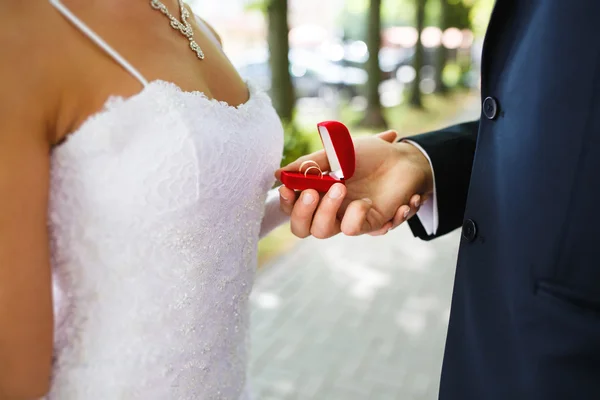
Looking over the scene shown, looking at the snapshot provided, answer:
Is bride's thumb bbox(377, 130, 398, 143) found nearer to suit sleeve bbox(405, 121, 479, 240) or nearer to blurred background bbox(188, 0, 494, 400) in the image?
suit sleeve bbox(405, 121, 479, 240)

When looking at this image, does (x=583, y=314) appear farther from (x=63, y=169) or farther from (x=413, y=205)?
(x=63, y=169)

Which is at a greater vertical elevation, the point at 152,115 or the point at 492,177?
the point at 152,115

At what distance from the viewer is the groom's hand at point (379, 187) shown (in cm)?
146

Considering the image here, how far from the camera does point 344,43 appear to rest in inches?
707

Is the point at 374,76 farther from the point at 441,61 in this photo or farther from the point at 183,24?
the point at 183,24

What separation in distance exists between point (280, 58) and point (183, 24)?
201 inches

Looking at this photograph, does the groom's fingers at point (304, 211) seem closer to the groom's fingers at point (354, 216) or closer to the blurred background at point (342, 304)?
the groom's fingers at point (354, 216)

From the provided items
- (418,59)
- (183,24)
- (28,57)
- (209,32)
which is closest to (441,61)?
(418,59)

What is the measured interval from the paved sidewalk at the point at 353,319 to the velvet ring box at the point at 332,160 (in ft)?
6.97

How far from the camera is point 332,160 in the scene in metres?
1.41

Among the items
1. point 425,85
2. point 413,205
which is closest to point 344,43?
point 425,85

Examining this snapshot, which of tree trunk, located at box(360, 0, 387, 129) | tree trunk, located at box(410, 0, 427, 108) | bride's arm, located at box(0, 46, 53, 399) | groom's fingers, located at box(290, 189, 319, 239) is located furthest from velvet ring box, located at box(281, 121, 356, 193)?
tree trunk, located at box(410, 0, 427, 108)

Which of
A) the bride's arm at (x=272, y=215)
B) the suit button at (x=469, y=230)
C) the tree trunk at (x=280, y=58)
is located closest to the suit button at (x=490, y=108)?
the suit button at (x=469, y=230)

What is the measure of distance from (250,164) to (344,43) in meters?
17.5
